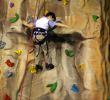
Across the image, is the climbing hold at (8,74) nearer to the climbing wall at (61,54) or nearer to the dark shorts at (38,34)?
the climbing wall at (61,54)

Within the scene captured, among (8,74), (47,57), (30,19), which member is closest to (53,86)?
(47,57)

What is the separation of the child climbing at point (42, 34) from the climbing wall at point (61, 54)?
0.13 ft

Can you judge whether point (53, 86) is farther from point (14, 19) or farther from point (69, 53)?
point (14, 19)

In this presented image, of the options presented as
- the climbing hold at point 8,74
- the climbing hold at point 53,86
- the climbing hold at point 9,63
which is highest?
the climbing hold at point 9,63

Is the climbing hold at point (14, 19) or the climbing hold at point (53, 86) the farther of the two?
the climbing hold at point (14, 19)

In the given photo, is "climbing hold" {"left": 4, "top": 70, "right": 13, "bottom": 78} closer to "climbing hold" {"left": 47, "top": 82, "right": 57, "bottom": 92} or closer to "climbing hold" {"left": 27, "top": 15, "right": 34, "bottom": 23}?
"climbing hold" {"left": 47, "top": 82, "right": 57, "bottom": 92}

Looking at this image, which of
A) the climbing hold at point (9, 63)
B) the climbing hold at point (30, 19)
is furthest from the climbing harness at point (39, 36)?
the climbing hold at point (9, 63)

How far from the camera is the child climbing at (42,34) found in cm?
214

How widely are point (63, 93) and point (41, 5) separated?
0.77 metres

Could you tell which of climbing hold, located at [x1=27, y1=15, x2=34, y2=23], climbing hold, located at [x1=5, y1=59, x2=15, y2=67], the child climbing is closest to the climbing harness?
the child climbing

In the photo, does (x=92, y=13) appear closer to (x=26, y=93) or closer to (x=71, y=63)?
(x=71, y=63)

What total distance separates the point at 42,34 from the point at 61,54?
224 mm

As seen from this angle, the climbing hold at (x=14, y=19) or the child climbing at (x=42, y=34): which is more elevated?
the climbing hold at (x=14, y=19)

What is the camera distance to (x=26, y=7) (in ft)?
7.72
